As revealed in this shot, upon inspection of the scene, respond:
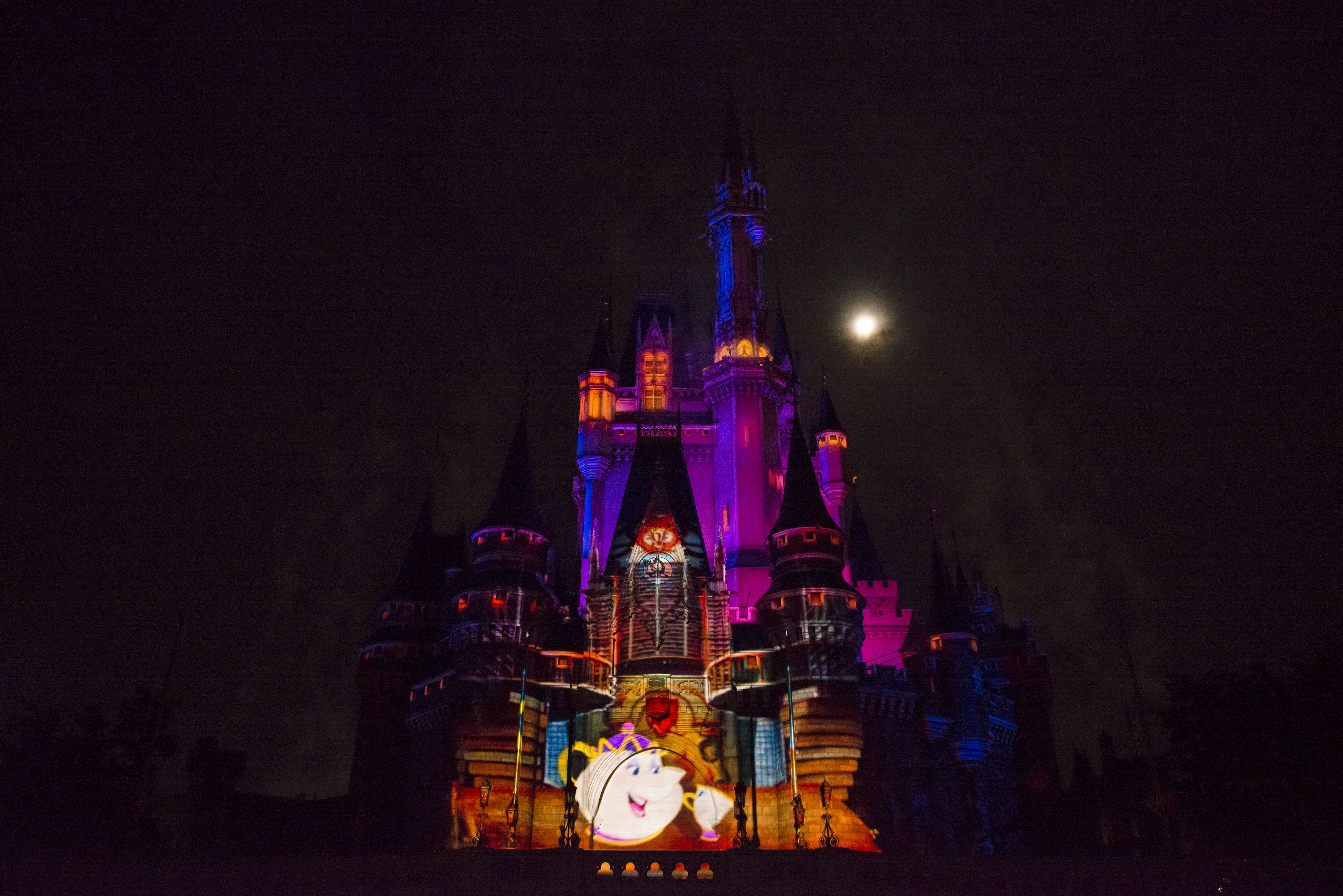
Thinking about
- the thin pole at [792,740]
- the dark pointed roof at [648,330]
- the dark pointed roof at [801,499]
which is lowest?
the thin pole at [792,740]

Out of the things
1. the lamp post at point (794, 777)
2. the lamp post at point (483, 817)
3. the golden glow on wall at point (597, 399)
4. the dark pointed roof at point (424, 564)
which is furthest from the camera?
the golden glow on wall at point (597, 399)

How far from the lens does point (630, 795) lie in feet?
127

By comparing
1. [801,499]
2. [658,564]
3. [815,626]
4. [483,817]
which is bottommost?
[483,817]

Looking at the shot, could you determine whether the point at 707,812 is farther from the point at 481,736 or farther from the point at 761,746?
the point at 481,736

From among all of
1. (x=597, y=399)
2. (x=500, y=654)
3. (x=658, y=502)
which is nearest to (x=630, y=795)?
(x=500, y=654)

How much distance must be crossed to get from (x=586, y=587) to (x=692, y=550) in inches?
219

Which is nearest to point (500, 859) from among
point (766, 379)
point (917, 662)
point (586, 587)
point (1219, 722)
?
point (586, 587)

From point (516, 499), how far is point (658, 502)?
6414 millimetres

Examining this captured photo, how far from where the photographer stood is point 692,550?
42.9m

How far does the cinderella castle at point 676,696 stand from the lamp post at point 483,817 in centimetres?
15

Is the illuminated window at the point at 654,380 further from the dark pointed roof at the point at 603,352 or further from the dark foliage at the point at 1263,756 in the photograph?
the dark foliage at the point at 1263,756

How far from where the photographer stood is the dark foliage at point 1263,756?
34812mm

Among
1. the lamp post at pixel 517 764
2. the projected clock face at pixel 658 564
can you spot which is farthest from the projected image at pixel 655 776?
the projected clock face at pixel 658 564

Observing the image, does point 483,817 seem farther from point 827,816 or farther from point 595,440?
point 595,440
